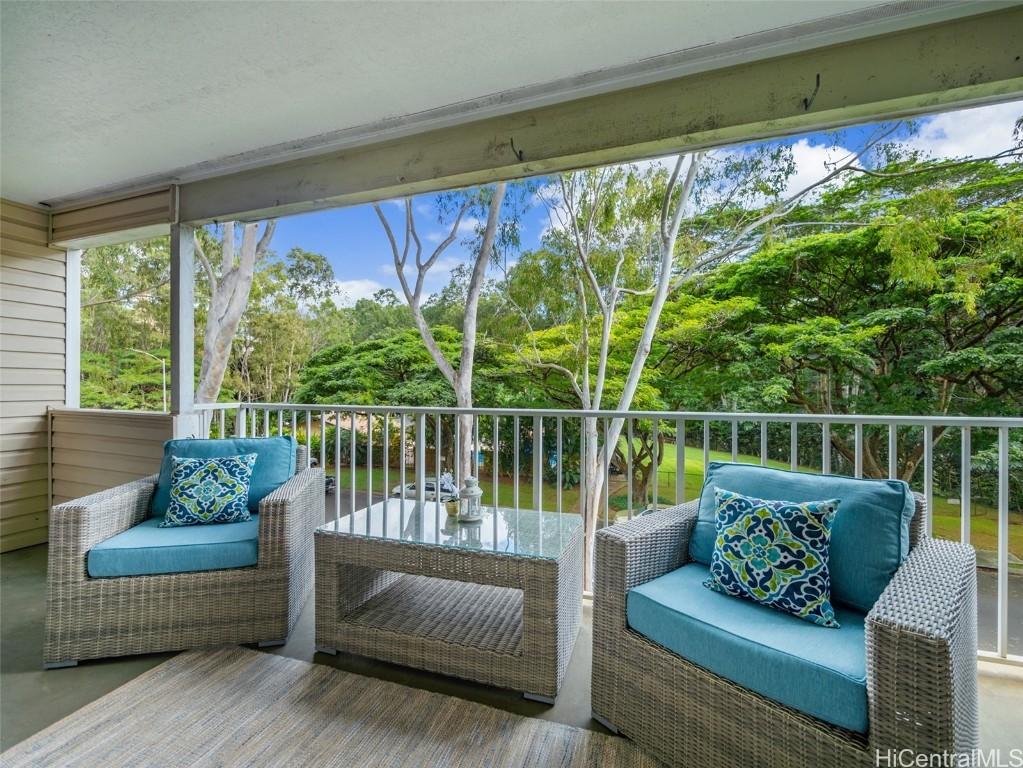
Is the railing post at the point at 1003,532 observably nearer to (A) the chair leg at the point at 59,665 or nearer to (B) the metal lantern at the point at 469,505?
(B) the metal lantern at the point at 469,505

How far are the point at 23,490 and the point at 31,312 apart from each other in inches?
53.7

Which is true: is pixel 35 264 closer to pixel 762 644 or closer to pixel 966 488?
pixel 762 644

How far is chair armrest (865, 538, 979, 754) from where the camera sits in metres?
1.14

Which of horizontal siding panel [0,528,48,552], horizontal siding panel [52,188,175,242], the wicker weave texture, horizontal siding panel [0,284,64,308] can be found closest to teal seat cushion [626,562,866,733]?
the wicker weave texture

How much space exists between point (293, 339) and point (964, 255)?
9443 millimetres

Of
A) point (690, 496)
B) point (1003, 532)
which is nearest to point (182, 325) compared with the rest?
point (1003, 532)

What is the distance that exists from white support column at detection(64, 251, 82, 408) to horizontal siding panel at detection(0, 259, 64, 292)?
0.15ft

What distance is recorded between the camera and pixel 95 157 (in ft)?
10.2

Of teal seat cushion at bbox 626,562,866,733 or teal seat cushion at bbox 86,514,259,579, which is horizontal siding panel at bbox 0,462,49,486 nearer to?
teal seat cushion at bbox 86,514,259,579

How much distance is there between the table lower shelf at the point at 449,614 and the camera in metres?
2.07

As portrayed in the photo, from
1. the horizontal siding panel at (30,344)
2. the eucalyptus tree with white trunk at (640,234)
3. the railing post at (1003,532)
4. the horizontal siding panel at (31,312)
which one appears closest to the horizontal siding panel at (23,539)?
the horizontal siding panel at (30,344)

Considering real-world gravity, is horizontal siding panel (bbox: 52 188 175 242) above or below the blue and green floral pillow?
above

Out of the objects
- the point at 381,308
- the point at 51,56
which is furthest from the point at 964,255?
the point at 381,308

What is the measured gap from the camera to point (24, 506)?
3824mm
